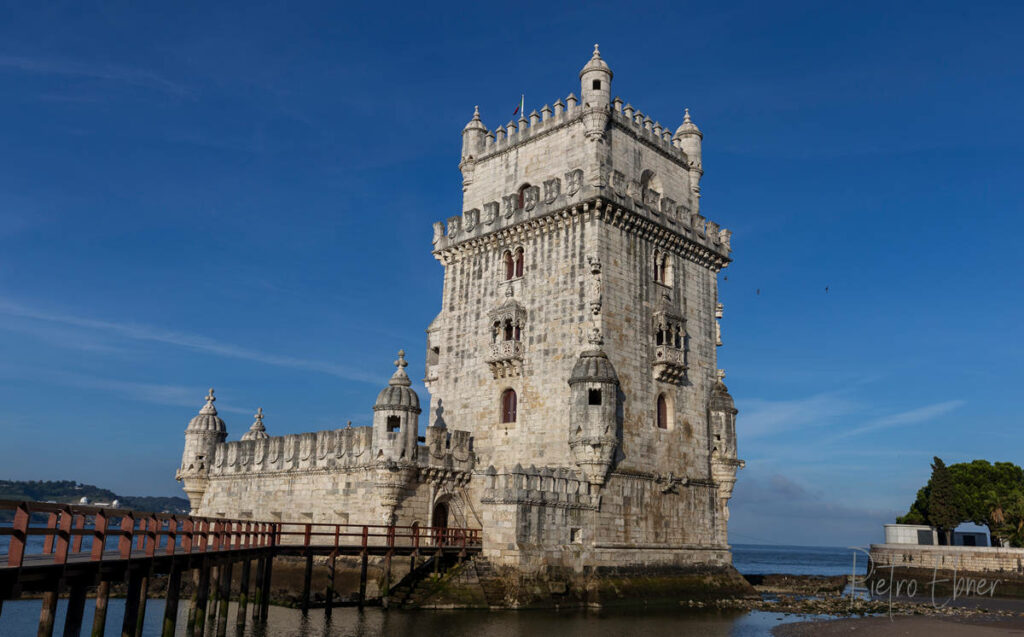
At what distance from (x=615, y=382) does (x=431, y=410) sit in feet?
39.0

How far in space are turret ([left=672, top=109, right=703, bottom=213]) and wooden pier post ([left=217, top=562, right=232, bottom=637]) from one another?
29.6m

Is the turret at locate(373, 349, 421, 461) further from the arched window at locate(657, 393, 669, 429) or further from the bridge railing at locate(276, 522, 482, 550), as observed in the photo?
the arched window at locate(657, 393, 669, 429)

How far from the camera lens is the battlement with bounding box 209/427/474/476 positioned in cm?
3672

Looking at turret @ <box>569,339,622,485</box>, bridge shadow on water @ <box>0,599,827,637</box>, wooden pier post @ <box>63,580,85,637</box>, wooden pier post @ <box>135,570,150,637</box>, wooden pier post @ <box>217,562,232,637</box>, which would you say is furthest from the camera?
turret @ <box>569,339,622,485</box>

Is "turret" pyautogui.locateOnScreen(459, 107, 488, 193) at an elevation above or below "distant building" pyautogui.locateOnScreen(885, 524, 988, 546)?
above

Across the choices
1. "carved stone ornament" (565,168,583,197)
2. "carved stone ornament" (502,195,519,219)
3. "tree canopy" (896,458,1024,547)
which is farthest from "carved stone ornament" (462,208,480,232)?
"tree canopy" (896,458,1024,547)

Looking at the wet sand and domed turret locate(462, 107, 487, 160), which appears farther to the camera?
domed turret locate(462, 107, 487, 160)

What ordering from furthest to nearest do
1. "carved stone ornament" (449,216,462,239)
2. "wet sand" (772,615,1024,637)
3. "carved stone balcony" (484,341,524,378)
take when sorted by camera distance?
"carved stone ornament" (449,216,462,239) → "carved stone balcony" (484,341,524,378) → "wet sand" (772,615,1024,637)

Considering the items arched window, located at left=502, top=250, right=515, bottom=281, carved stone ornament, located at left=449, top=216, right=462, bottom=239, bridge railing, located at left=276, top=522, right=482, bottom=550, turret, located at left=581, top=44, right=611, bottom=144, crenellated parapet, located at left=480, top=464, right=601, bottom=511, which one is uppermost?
turret, located at left=581, top=44, right=611, bottom=144

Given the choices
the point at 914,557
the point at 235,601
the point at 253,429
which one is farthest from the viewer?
the point at 914,557

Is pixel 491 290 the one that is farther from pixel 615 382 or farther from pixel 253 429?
pixel 253 429

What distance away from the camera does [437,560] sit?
32.8 metres

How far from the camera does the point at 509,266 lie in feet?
132

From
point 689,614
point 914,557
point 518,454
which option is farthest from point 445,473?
point 914,557
